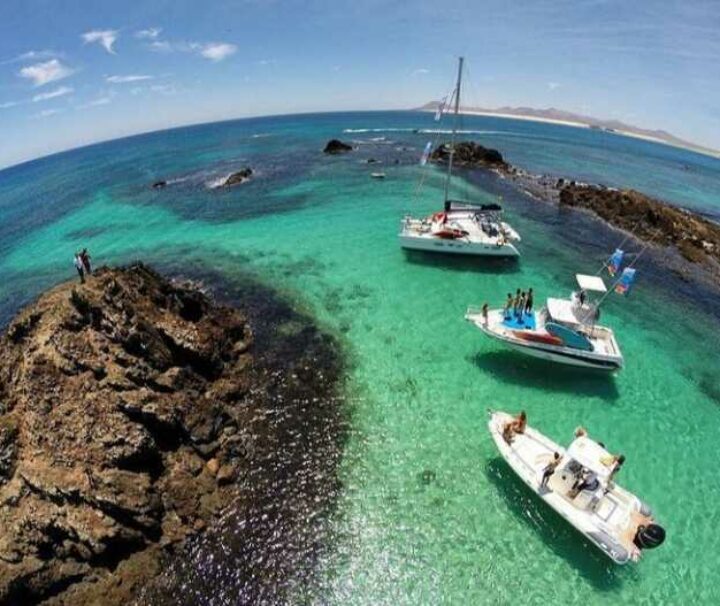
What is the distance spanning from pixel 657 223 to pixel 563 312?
30.7 m

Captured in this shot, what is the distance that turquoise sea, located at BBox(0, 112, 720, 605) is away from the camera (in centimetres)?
1351

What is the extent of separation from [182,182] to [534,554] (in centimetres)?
7278

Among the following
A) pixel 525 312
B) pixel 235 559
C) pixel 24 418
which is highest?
pixel 24 418

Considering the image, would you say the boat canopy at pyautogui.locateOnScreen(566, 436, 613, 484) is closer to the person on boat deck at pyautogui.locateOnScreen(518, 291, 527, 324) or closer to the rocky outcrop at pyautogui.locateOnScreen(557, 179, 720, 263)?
the person on boat deck at pyautogui.locateOnScreen(518, 291, 527, 324)

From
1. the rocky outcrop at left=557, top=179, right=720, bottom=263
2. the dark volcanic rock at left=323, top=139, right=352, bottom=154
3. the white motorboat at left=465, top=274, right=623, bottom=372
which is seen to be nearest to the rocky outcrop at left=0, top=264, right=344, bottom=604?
the white motorboat at left=465, top=274, right=623, bottom=372

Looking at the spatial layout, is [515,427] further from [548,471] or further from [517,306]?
[517,306]

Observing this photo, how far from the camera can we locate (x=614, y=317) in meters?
27.2

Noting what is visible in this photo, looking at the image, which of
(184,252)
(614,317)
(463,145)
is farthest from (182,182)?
(614,317)

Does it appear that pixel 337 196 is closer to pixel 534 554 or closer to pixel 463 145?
pixel 463 145

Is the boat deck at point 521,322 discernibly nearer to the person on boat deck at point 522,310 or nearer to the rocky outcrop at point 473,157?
the person on boat deck at point 522,310

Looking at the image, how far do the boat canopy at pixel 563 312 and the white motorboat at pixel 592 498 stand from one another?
291 inches

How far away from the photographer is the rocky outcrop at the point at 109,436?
13.1m

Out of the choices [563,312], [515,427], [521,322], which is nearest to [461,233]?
[521,322]

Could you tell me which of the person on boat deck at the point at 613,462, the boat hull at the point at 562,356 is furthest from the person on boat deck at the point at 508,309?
the person on boat deck at the point at 613,462
